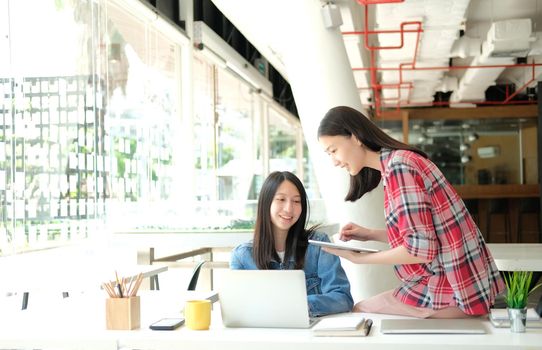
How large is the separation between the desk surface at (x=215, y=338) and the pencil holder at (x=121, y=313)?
3cm

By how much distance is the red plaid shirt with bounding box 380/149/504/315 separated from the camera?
2393mm

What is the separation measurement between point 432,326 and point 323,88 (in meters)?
3.83

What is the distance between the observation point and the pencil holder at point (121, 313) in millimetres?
2254

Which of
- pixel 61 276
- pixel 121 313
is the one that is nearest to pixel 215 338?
pixel 121 313

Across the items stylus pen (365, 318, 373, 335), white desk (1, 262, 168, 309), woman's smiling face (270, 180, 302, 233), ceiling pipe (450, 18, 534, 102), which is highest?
ceiling pipe (450, 18, 534, 102)

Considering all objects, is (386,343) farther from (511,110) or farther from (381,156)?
(511,110)

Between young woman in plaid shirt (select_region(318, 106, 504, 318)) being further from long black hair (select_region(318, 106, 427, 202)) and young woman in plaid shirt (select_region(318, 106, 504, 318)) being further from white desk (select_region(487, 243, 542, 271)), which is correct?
white desk (select_region(487, 243, 542, 271))

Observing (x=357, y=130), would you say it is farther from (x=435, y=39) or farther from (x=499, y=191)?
(x=499, y=191)

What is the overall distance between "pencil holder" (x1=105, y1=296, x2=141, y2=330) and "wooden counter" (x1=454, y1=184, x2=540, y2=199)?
505 inches

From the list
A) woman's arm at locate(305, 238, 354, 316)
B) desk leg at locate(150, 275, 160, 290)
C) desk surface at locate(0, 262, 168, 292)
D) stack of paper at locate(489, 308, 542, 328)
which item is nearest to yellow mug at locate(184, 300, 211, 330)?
woman's arm at locate(305, 238, 354, 316)

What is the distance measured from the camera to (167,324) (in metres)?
2.29

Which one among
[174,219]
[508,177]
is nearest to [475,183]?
[508,177]

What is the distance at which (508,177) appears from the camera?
Answer: 15.9 metres

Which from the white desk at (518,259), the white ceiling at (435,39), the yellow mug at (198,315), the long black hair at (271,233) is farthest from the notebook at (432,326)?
the white ceiling at (435,39)
